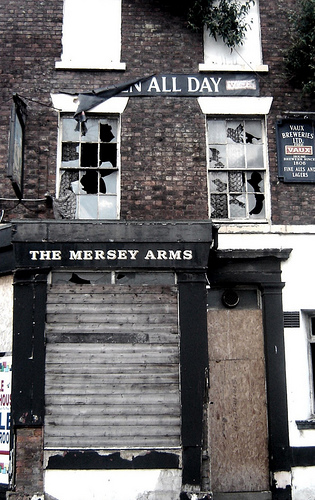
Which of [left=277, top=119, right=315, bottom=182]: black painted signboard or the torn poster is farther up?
the torn poster

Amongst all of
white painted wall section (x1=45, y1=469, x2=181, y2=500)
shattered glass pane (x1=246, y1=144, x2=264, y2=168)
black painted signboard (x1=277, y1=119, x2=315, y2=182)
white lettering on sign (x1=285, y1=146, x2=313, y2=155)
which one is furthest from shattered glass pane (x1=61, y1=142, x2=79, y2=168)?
white painted wall section (x1=45, y1=469, x2=181, y2=500)

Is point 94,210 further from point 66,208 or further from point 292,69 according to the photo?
point 292,69

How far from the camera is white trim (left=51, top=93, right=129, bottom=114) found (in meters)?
10.1

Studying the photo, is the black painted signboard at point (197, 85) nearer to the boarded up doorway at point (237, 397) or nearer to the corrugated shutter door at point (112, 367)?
the boarded up doorway at point (237, 397)

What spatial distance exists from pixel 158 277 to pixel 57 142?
3205mm

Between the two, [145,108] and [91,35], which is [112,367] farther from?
[91,35]

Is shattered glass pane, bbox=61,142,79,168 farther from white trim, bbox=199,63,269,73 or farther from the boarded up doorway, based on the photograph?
the boarded up doorway

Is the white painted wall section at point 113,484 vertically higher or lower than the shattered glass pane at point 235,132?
lower

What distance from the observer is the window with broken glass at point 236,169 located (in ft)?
33.1

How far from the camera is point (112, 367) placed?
8.43 m

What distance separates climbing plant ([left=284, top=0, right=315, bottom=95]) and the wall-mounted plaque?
4832 mm

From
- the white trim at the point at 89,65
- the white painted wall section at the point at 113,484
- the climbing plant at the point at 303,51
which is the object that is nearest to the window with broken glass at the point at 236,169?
the climbing plant at the point at 303,51

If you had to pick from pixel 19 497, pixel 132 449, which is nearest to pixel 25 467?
pixel 19 497

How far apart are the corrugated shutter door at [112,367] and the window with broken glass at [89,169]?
1.84 m
